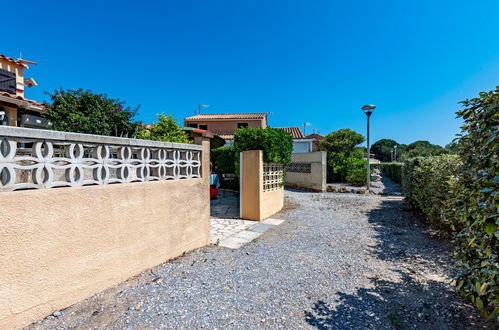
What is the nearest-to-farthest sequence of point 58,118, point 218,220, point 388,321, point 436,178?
point 388,321, point 436,178, point 218,220, point 58,118

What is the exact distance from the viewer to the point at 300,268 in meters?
3.49

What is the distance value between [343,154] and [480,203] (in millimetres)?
15150

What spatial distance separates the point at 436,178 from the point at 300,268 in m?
4.16

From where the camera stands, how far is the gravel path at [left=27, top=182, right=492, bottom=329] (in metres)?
2.27

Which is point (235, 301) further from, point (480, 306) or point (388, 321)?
point (480, 306)

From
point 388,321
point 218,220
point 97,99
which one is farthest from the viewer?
point 97,99

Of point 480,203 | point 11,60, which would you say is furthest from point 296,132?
point 480,203

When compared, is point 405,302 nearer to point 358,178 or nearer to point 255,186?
point 255,186

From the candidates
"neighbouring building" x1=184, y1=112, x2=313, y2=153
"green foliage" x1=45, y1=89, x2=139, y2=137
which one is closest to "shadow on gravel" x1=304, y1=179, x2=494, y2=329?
"green foliage" x1=45, y1=89, x2=139, y2=137

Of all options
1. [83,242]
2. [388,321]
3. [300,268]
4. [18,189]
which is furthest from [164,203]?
[388,321]

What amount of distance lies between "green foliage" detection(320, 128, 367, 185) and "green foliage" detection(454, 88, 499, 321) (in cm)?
1359

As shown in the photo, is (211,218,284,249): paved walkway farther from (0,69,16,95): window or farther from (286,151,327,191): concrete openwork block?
(0,69,16,95): window

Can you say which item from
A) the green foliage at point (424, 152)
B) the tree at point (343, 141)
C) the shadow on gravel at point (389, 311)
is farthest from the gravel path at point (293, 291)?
the tree at point (343, 141)

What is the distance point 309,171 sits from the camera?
1286 centimetres
